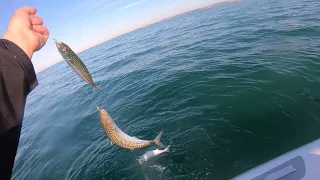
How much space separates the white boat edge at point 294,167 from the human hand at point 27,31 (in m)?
5.08

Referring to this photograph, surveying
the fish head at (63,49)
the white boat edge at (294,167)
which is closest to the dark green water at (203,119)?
the white boat edge at (294,167)

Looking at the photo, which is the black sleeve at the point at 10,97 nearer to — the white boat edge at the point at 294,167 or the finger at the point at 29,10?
the finger at the point at 29,10

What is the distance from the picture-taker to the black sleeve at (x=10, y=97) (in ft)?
4.64

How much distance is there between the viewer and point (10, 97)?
4.80ft

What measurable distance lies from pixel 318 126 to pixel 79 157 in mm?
9880

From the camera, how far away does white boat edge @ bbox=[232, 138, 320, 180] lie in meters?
4.73

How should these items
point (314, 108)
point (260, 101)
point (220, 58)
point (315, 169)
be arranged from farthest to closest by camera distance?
1. point (220, 58)
2. point (260, 101)
3. point (314, 108)
4. point (315, 169)

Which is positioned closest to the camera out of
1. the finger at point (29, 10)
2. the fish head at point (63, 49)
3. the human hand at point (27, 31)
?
the human hand at point (27, 31)

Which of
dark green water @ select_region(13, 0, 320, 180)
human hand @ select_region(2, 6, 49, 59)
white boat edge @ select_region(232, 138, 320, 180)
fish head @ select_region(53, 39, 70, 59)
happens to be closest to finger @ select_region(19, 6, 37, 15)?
human hand @ select_region(2, 6, 49, 59)

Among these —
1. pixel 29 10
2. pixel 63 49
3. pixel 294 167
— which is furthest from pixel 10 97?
pixel 294 167

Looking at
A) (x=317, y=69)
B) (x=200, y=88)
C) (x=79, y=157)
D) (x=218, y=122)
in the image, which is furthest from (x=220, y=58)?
(x=79, y=157)

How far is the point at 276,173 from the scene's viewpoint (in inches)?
190

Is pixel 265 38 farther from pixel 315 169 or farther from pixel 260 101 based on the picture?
pixel 315 169

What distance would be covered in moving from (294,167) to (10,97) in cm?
572
